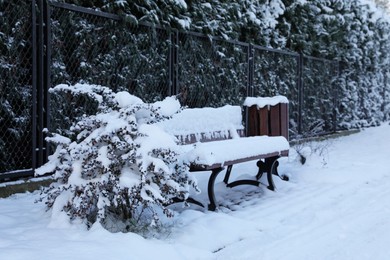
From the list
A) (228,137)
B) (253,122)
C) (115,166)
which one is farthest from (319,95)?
(115,166)

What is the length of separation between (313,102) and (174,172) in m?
8.37

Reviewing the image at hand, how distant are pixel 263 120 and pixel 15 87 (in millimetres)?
3098

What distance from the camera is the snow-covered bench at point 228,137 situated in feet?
14.3

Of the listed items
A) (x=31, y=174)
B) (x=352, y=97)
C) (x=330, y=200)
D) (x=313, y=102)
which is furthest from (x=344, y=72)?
(x=31, y=174)

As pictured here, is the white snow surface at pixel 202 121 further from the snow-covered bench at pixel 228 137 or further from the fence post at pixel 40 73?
the fence post at pixel 40 73

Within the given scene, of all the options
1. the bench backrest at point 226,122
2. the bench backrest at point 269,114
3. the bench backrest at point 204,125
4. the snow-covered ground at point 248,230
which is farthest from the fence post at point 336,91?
the bench backrest at point 204,125

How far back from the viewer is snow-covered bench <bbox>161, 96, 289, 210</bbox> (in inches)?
172

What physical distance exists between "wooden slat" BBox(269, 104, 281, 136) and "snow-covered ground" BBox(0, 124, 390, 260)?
0.66 m

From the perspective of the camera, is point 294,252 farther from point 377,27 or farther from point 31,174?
point 377,27

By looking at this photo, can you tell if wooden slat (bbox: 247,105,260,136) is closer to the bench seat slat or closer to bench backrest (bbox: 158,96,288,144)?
bench backrest (bbox: 158,96,288,144)

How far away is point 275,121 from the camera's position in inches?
248

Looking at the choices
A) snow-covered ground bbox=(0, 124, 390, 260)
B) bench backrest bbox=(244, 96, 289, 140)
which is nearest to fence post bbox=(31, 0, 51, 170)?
snow-covered ground bbox=(0, 124, 390, 260)

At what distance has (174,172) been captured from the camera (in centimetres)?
386

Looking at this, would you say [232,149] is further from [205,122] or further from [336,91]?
[336,91]
